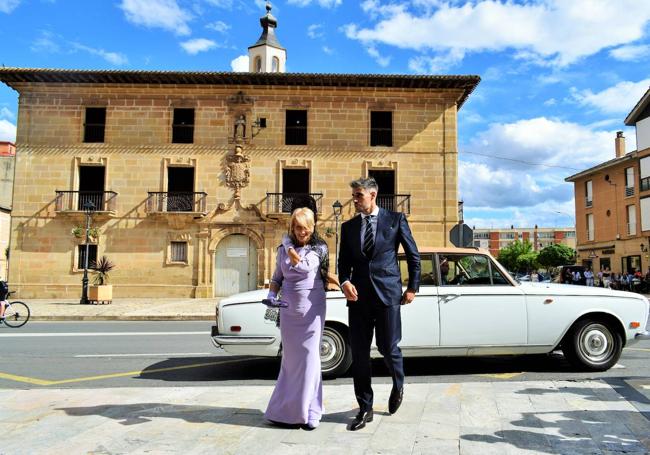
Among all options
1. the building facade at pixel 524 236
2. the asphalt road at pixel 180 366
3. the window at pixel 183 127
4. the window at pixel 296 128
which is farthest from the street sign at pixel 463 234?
the building facade at pixel 524 236

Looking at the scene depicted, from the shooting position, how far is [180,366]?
697cm

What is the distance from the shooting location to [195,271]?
22797 millimetres

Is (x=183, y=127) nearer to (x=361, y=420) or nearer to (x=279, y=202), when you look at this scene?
(x=279, y=202)

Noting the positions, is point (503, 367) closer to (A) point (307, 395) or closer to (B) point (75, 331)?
(A) point (307, 395)

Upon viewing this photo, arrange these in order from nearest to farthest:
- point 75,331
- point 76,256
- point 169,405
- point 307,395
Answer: point 307,395
point 169,405
point 75,331
point 76,256

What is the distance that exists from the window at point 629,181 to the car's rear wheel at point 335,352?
4098 centimetres

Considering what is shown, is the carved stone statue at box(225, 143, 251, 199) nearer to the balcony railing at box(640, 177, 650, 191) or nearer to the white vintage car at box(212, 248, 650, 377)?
the white vintage car at box(212, 248, 650, 377)

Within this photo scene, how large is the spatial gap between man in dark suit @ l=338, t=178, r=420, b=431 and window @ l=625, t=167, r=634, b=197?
138 feet

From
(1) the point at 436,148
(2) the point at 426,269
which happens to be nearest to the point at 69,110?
(1) the point at 436,148

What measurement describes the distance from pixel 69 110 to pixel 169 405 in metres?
22.5

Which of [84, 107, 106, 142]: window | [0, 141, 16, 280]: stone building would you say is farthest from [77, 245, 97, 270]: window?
[0, 141, 16, 280]: stone building

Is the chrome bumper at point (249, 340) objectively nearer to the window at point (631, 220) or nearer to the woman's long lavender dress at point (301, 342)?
the woman's long lavender dress at point (301, 342)

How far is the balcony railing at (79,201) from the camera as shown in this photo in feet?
74.6

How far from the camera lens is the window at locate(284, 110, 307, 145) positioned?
935 inches
